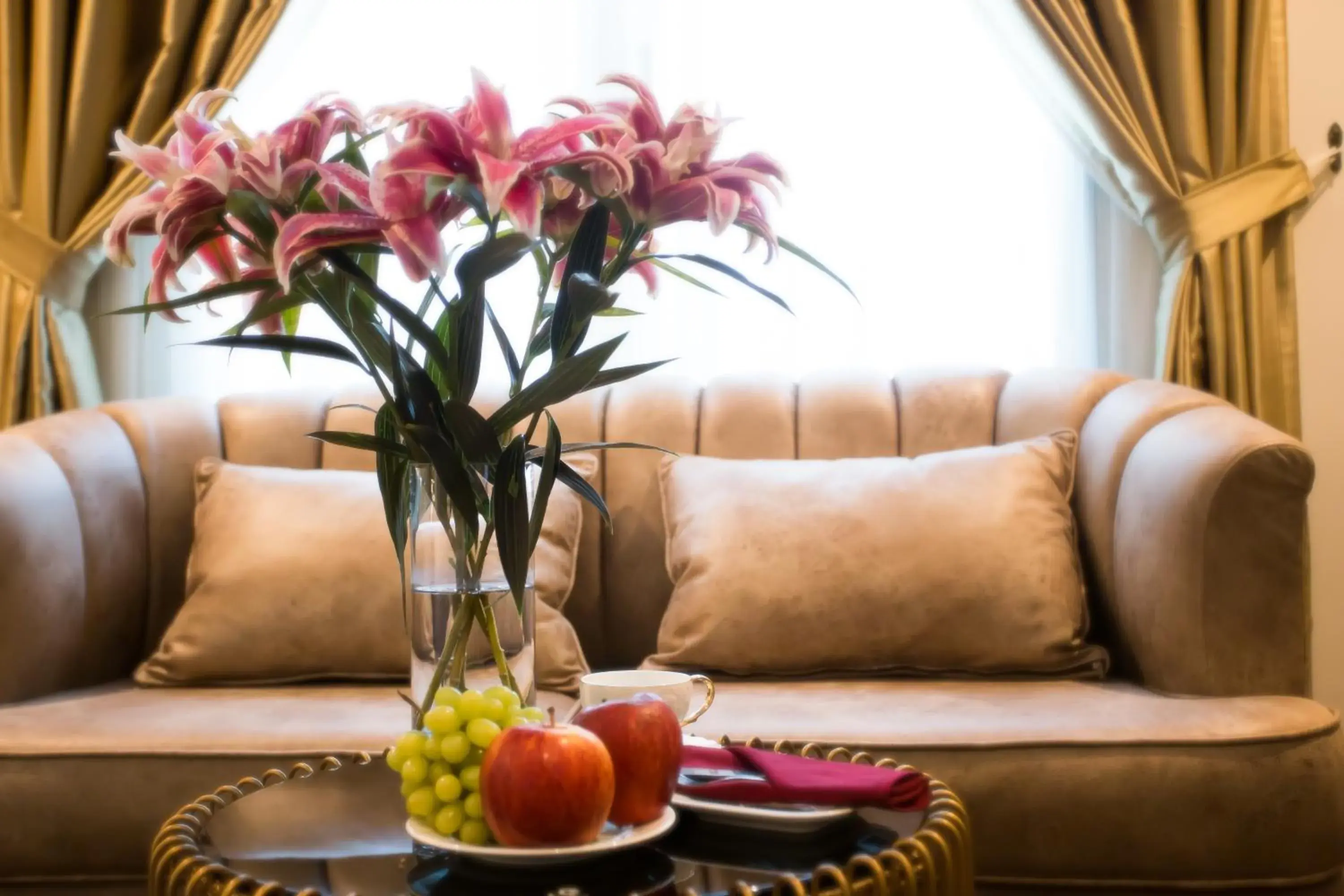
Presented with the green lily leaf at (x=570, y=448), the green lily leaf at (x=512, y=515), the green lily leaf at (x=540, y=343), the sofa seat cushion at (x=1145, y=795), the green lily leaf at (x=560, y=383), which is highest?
the green lily leaf at (x=540, y=343)

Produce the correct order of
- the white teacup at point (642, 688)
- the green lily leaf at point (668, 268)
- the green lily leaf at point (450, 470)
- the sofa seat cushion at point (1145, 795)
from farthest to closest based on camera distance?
the sofa seat cushion at point (1145, 795), the white teacup at point (642, 688), the green lily leaf at point (668, 268), the green lily leaf at point (450, 470)

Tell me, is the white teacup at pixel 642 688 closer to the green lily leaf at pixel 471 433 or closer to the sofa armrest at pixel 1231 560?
the green lily leaf at pixel 471 433

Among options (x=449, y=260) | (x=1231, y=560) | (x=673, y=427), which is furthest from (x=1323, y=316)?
(x=449, y=260)

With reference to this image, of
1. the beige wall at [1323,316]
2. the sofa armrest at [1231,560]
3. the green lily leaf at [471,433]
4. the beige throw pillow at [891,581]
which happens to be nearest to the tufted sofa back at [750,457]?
the sofa armrest at [1231,560]

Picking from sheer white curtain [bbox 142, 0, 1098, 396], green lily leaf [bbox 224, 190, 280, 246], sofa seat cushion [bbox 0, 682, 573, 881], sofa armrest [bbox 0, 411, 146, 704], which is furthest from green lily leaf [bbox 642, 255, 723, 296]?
sheer white curtain [bbox 142, 0, 1098, 396]

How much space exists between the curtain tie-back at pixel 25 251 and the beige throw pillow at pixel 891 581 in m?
1.48

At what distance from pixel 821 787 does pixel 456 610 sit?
0.35 m

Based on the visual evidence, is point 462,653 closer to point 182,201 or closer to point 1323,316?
point 182,201

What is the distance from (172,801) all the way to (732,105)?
69.7 inches

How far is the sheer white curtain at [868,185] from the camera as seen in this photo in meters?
2.66

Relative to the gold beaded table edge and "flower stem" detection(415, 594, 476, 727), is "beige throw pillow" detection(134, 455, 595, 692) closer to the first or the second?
the gold beaded table edge

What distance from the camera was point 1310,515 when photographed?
2.56 meters

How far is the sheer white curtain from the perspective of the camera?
8.73ft

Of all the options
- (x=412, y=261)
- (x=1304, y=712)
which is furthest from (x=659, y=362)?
(x=1304, y=712)
